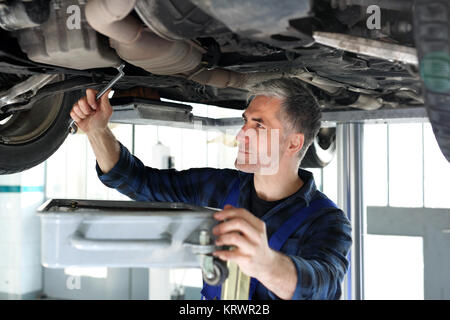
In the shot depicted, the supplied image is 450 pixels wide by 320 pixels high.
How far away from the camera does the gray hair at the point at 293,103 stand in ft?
4.28

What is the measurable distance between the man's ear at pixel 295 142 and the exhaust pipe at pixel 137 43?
11.9 inches

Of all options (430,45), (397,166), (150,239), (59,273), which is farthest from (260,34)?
(59,273)

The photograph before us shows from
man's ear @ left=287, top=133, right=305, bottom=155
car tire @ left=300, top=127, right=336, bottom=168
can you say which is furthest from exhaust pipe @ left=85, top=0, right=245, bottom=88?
car tire @ left=300, top=127, right=336, bottom=168

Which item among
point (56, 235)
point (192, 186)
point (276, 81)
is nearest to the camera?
point (56, 235)

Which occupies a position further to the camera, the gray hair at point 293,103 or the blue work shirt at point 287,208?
the gray hair at point 293,103

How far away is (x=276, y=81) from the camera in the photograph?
130 centimetres

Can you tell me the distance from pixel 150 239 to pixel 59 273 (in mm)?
6313

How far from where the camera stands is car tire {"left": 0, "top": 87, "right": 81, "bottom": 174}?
1451 millimetres

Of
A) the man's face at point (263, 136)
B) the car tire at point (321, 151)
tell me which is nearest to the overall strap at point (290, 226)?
the man's face at point (263, 136)

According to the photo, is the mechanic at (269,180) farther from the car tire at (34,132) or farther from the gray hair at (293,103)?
the car tire at (34,132)

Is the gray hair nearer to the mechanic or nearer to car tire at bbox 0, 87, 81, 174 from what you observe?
the mechanic

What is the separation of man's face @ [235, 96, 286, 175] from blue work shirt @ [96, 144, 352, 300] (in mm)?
105
